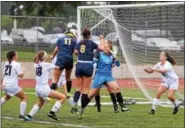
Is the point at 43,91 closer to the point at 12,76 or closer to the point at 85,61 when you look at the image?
the point at 12,76

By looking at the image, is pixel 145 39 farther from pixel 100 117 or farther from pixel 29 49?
pixel 29 49

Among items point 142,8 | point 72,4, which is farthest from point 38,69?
point 72,4

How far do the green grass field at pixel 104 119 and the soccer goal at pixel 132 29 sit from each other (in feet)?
7.56

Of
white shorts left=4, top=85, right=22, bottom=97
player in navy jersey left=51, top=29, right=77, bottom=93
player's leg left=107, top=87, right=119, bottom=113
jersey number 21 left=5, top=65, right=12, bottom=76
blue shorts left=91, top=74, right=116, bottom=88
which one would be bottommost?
player's leg left=107, top=87, right=119, bottom=113

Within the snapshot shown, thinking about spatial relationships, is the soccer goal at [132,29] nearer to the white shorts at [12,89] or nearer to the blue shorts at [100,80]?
the blue shorts at [100,80]

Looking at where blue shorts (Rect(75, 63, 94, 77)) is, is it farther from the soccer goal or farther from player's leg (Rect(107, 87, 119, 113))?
the soccer goal

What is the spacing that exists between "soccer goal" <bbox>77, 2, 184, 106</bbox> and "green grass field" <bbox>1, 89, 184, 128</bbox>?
90.7 inches

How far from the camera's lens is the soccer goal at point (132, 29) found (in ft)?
56.8

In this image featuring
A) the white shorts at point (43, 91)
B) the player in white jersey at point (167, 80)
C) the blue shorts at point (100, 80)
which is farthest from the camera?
the player in white jersey at point (167, 80)

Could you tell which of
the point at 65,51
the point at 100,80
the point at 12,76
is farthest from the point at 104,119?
the point at 12,76

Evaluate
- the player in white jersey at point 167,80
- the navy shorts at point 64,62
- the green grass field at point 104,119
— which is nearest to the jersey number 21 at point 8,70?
the green grass field at point 104,119

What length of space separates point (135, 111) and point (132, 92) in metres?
3.90

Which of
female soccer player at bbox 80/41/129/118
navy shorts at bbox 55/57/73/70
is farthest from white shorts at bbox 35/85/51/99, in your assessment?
navy shorts at bbox 55/57/73/70

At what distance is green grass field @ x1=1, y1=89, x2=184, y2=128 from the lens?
474 inches
